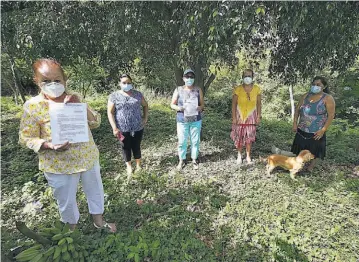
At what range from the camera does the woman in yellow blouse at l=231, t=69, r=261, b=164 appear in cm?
429

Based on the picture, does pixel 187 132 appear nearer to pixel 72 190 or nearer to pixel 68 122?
pixel 72 190

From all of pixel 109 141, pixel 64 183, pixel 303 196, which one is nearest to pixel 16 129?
pixel 109 141

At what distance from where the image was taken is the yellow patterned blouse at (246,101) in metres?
4.29

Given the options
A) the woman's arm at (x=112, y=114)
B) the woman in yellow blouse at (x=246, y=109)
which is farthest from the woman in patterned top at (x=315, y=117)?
the woman's arm at (x=112, y=114)

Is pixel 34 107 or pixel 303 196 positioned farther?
pixel 303 196

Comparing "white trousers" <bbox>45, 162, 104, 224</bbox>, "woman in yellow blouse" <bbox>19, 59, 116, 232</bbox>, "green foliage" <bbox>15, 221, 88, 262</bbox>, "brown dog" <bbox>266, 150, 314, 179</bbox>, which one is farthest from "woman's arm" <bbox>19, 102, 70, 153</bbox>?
"brown dog" <bbox>266, 150, 314, 179</bbox>

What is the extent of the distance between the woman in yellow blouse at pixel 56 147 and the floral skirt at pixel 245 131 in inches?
103

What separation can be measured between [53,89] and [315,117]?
3.55 meters

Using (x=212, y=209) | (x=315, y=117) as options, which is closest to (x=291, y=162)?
(x=315, y=117)

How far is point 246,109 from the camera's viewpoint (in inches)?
173

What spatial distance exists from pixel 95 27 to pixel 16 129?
4.43 metres

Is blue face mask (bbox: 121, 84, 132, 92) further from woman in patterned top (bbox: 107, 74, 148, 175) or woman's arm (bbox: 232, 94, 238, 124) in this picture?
woman's arm (bbox: 232, 94, 238, 124)

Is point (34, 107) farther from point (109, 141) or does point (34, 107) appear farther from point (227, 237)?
point (109, 141)

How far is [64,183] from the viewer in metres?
2.50
